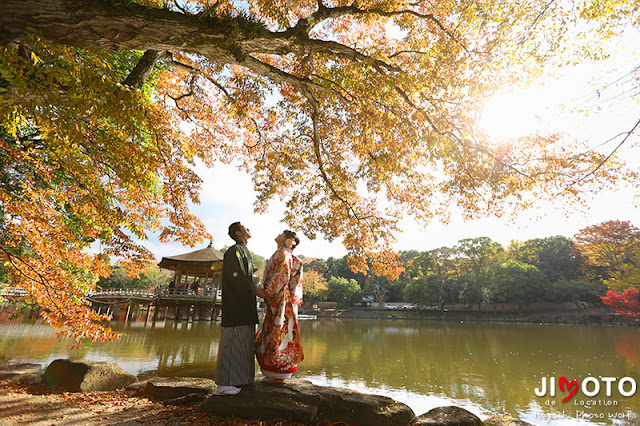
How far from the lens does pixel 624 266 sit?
70.6ft

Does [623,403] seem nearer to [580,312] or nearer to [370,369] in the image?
[370,369]

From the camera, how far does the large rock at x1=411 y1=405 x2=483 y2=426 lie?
10.0ft

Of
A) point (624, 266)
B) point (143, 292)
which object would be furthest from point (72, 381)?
point (624, 266)

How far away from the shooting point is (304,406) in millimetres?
2875

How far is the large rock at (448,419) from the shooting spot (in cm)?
306

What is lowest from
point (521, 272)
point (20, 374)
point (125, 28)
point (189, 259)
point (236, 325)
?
point (20, 374)

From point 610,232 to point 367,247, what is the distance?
30.3m

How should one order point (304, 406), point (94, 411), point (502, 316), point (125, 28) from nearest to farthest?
1. point (125, 28)
2. point (304, 406)
3. point (94, 411)
4. point (502, 316)

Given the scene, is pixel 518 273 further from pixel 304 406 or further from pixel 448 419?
pixel 304 406

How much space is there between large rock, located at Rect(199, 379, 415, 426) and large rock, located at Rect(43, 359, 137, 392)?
121 inches

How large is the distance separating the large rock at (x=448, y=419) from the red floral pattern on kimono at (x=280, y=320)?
1365 millimetres

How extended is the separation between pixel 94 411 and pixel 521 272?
114 ft

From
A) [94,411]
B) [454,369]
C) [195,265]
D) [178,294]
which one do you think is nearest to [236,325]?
[94,411]

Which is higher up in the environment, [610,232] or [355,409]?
[610,232]
